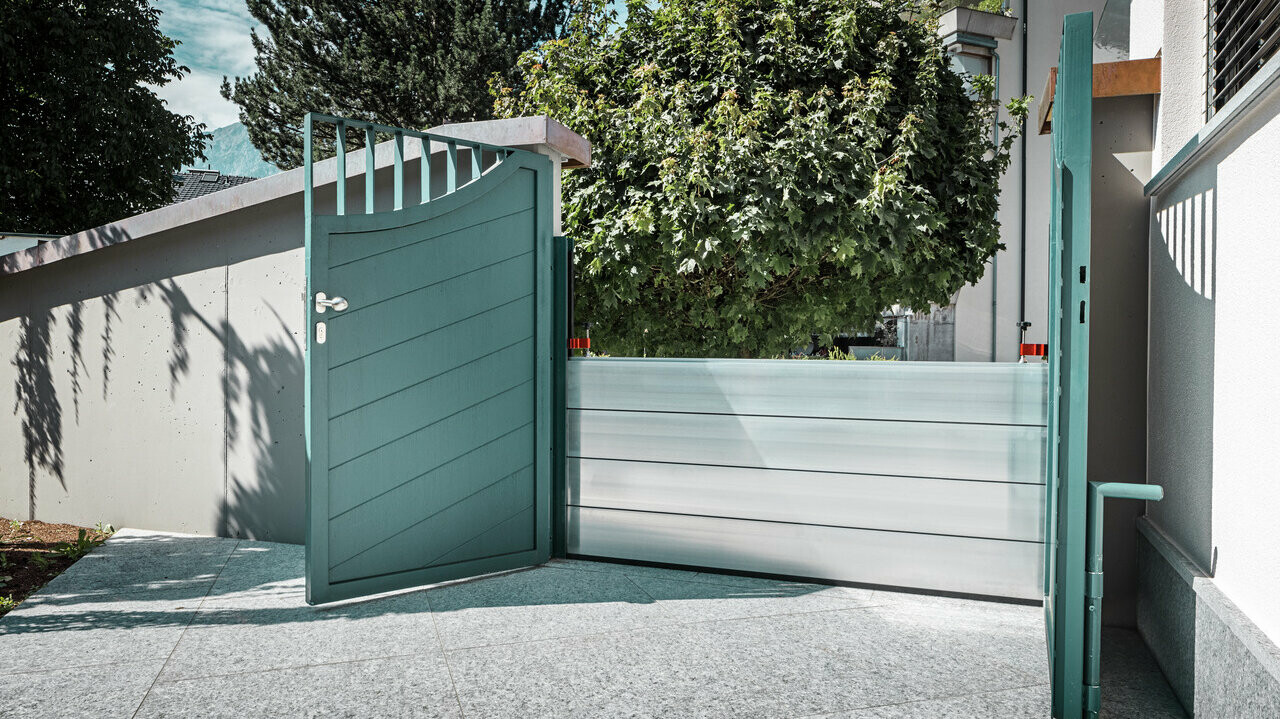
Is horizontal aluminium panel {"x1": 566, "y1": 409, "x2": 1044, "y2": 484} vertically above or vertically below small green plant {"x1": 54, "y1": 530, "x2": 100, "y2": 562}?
above

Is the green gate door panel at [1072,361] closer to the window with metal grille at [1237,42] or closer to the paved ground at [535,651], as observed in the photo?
the paved ground at [535,651]

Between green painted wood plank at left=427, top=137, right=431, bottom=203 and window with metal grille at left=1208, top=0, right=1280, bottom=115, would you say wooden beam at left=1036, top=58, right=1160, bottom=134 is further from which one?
green painted wood plank at left=427, top=137, right=431, bottom=203

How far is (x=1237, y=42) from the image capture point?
2869 mm

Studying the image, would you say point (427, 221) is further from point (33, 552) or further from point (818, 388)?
point (33, 552)

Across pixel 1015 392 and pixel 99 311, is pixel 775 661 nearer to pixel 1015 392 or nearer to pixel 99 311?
pixel 1015 392

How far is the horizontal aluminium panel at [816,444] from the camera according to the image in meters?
3.81

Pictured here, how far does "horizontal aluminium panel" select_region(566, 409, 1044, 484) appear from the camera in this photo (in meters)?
3.81

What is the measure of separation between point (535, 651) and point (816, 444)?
66.1 inches

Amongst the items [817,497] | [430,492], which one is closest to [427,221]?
[430,492]

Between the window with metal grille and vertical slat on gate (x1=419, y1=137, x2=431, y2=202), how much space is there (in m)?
3.25

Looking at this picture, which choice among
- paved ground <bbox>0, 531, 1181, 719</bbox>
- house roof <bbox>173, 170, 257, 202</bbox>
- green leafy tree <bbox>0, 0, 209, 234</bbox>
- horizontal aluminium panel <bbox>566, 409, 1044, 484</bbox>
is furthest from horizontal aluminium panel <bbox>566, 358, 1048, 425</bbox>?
house roof <bbox>173, 170, 257, 202</bbox>

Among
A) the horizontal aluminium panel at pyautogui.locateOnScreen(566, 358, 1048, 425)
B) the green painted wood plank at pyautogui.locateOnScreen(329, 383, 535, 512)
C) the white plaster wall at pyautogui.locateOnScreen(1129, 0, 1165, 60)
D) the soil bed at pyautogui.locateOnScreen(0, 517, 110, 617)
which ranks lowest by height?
the soil bed at pyautogui.locateOnScreen(0, 517, 110, 617)

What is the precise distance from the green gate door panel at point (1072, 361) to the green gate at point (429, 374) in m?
2.63

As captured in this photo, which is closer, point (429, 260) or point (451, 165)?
point (429, 260)
